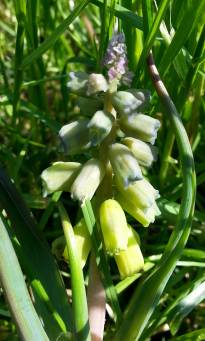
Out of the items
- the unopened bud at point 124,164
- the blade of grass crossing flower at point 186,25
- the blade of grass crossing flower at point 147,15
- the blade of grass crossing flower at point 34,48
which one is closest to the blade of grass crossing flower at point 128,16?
the blade of grass crossing flower at point 147,15

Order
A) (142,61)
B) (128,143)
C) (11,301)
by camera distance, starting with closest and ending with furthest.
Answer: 1. (11,301)
2. (128,143)
3. (142,61)

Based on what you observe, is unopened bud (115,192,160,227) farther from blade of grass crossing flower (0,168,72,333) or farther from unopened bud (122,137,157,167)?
blade of grass crossing flower (0,168,72,333)

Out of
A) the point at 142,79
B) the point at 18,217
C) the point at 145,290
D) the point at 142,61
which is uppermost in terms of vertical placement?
the point at 142,61

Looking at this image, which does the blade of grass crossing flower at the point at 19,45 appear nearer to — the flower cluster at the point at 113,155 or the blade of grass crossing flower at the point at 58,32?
the blade of grass crossing flower at the point at 58,32

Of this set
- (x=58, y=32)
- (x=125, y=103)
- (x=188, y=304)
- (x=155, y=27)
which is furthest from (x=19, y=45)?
(x=188, y=304)

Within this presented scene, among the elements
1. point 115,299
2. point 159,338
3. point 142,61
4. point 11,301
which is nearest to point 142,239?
point 159,338

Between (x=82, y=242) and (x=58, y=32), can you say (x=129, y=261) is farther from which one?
(x=58, y=32)

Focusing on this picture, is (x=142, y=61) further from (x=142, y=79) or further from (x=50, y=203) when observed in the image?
(x=50, y=203)

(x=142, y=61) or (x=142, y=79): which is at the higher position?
(x=142, y=61)
